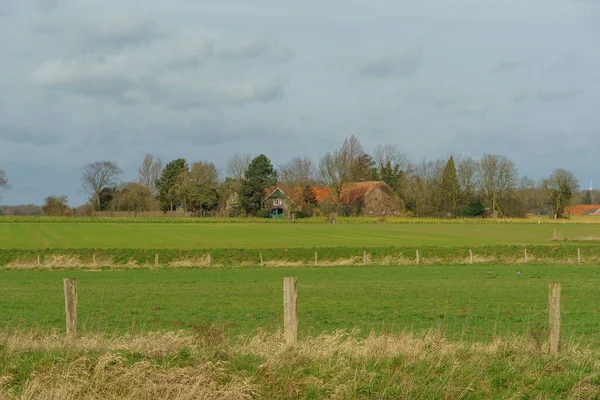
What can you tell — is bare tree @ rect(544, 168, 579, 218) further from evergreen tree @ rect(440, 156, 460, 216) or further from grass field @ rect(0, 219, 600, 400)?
grass field @ rect(0, 219, 600, 400)

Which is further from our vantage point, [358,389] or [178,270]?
[178,270]

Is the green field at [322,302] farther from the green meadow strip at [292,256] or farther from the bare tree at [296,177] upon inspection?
the bare tree at [296,177]

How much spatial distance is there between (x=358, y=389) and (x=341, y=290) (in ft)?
62.4

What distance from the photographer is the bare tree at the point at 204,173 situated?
15438 centimetres

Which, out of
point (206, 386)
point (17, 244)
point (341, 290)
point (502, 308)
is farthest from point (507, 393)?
point (17, 244)

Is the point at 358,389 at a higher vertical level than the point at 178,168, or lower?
lower

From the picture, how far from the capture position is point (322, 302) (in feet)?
72.4

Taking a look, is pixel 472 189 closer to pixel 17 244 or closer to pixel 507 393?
pixel 17 244

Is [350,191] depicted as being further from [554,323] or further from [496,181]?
[554,323]

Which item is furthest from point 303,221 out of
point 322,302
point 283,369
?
point 283,369

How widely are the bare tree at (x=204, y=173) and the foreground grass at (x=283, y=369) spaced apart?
473 feet

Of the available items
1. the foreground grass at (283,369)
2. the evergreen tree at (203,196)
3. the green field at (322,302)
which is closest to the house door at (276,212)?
the evergreen tree at (203,196)

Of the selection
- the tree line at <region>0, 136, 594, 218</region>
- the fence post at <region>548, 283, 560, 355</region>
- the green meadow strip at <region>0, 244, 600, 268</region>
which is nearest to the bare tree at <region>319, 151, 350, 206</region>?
the tree line at <region>0, 136, 594, 218</region>

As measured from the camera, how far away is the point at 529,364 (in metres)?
8.80
